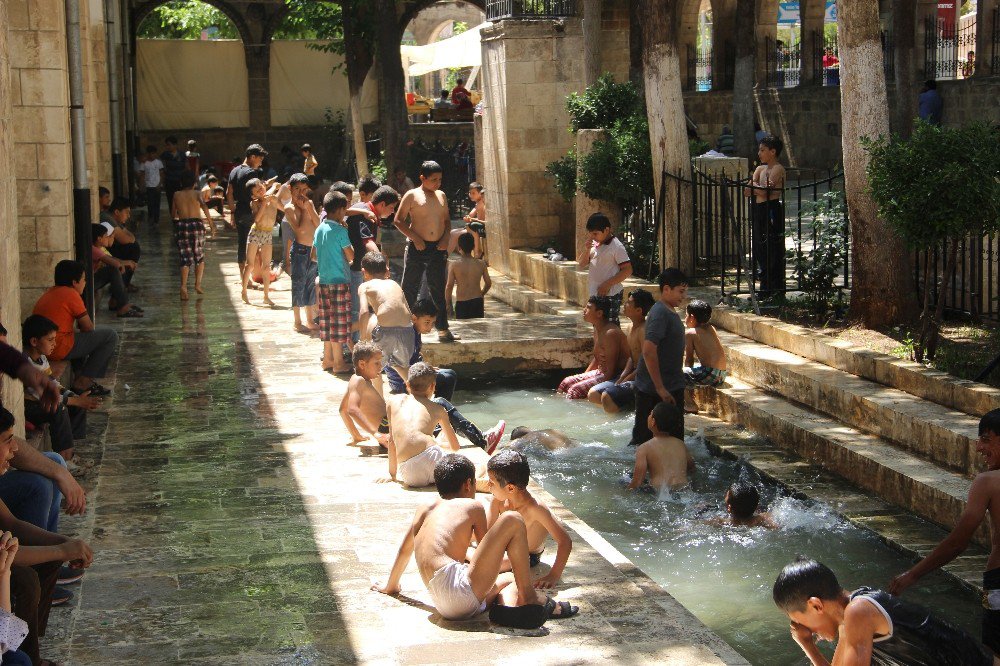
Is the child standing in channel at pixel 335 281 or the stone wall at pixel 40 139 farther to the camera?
the child standing in channel at pixel 335 281

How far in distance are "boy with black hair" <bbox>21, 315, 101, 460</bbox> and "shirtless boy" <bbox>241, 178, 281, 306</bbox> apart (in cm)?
617

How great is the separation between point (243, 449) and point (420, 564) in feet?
10.8

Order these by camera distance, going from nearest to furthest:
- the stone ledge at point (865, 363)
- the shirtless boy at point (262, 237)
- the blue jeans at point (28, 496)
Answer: the blue jeans at point (28, 496), the stone ledge at point (865, 363), the shirtless boy at point (262, 237)

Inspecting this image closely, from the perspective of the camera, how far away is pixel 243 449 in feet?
28.6

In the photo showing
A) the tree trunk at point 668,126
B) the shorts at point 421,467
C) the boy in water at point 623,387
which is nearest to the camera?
the shorts at point 421,467

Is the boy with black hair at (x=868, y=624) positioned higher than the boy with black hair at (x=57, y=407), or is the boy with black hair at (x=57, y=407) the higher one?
the boy with black hair at (x=57, y=407)

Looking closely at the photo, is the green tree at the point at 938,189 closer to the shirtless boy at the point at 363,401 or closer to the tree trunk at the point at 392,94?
the shirtless boy at the point at 363,401

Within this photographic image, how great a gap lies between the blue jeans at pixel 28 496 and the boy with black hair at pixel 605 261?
20.5 ft

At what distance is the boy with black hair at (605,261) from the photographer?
11297 millimetres

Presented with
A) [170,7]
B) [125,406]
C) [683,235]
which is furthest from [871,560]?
[170,7]

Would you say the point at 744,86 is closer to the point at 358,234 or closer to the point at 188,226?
the point at 188,226

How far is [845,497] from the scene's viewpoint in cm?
814

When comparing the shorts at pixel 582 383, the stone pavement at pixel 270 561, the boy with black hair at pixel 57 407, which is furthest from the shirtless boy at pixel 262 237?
the boy with black hair at pixel 57 407

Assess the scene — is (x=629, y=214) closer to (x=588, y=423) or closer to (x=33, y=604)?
(x=588, y=423)
